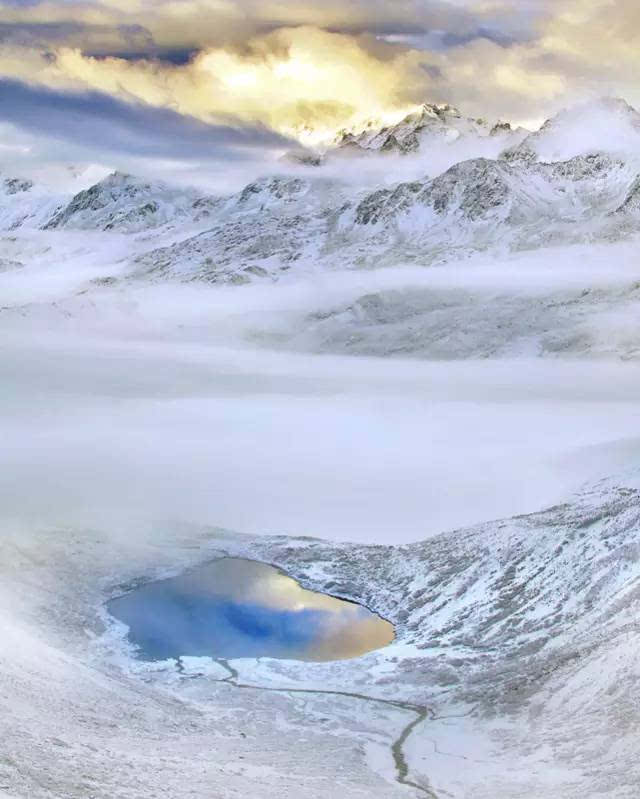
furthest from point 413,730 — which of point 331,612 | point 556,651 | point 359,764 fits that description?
point 331,612

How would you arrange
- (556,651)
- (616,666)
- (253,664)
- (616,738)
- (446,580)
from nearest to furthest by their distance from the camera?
1. (616,738)
2. (616,666)
3. (556,651)
4. (253,664)
5. (446,580)

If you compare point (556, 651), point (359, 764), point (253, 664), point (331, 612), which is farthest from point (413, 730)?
point (331, 612)

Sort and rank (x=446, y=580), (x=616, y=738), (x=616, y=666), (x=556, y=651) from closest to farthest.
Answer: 1. (x=616, y=738)
2. (x=616, y=666)
3. (x=556, y=651)
4. (x=446, y=580)

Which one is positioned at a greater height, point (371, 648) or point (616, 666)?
point (616, 666)

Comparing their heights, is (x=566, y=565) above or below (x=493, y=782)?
above

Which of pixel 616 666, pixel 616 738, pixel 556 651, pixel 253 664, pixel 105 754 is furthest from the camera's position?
pixel 253 664

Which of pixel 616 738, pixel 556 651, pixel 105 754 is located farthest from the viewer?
pixel 556 651

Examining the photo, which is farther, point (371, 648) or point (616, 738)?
point (371, 648)

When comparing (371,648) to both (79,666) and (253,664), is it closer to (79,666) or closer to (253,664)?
(253,664)

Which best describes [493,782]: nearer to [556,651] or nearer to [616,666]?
[616,666]
